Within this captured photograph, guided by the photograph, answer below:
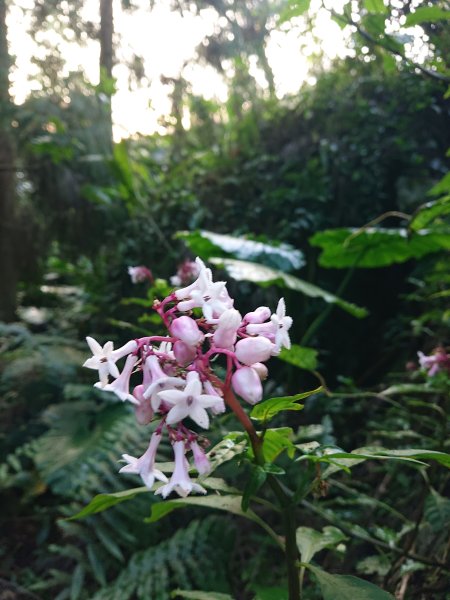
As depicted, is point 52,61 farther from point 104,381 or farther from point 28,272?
point 104,381

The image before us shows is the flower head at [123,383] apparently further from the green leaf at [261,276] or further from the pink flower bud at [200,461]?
the green leaf at [261,276]

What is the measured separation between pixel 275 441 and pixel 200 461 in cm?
18

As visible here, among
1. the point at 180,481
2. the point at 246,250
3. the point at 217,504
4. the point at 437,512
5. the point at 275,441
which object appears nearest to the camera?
the point at 180,481

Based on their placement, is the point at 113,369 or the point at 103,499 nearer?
the point at 113,369

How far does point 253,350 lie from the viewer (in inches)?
35.5

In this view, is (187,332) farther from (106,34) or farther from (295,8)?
(106,34)

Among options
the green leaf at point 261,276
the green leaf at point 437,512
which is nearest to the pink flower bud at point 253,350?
the green leaf at point 437,512

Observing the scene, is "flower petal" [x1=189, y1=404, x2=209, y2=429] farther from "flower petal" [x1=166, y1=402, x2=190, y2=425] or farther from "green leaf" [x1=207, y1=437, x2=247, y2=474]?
"green leaf" [x1=207, y1=437, x2=247, y2=474]

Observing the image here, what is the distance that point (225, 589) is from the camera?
1.84m

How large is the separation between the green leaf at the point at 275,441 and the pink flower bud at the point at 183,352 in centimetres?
26

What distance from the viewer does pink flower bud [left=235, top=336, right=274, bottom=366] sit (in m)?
0.90

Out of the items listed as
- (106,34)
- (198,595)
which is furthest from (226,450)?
(106,34)

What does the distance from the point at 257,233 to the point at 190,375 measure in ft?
11.1

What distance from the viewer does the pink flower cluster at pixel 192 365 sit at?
2.82 feet
